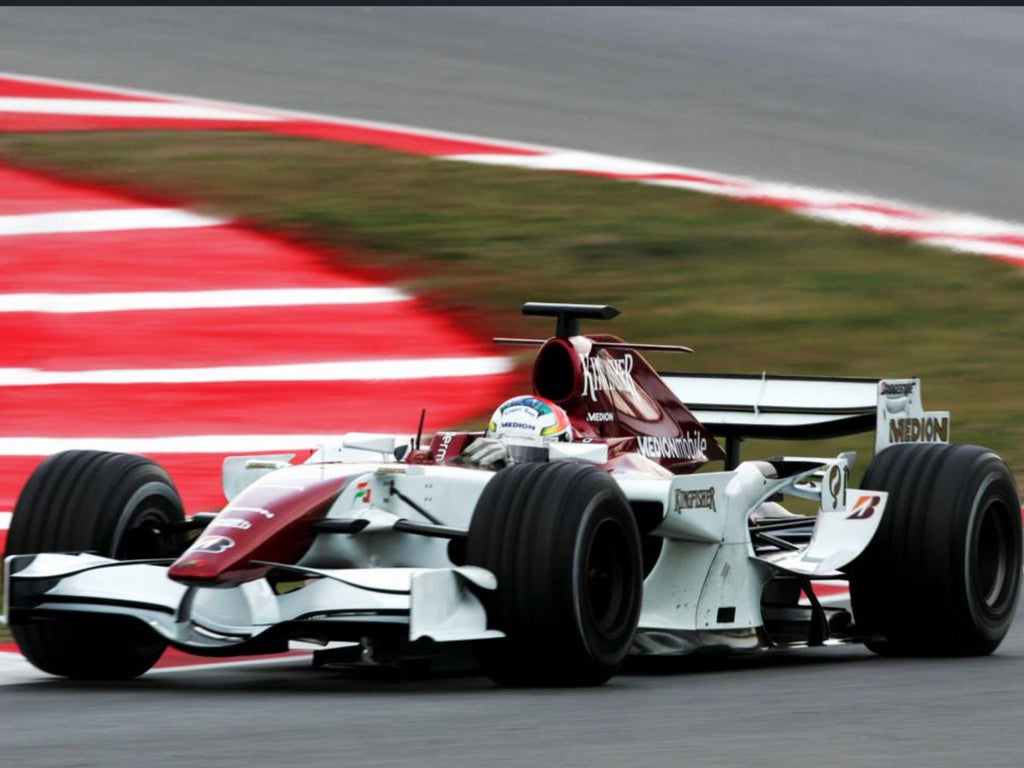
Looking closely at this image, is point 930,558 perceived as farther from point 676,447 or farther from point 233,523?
point 233,523

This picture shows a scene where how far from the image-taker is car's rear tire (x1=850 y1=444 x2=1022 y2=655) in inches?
344

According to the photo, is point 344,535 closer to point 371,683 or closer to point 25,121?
point 371,683

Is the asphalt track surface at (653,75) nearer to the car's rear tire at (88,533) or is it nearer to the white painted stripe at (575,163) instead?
the white painted stripe at (575,163)

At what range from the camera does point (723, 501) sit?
8.32 metres

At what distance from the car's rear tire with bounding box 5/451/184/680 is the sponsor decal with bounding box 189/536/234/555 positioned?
49 centimetres

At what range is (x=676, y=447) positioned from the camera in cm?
914

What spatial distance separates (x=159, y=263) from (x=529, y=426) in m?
7.86

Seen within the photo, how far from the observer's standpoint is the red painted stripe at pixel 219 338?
46.6 ft

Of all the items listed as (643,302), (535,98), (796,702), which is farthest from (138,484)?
(535,98)

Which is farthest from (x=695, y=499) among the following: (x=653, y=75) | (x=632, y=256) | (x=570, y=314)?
(x=653, y=75)

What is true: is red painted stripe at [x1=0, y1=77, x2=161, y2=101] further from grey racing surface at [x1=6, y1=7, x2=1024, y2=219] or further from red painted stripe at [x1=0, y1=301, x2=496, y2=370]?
red painted stripe at [x1=0, y1=301, x2=496, y2=370]

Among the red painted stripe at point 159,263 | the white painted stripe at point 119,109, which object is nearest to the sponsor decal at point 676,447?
the red painted stripe at point 159,263

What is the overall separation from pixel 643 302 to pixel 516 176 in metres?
2.68

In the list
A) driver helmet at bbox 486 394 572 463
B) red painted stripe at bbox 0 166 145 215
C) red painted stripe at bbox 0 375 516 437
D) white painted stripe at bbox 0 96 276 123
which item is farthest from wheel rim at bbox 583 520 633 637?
white painted stripe at bbox 0 96 276 123
